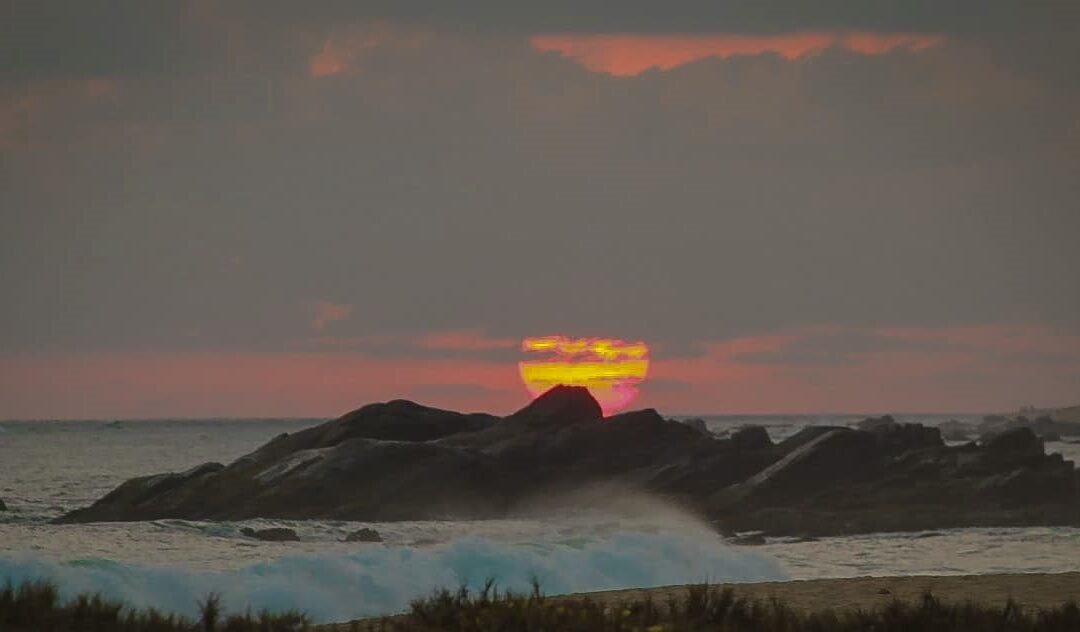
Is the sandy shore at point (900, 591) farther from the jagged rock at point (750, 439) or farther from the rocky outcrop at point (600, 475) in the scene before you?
the jagged rock at point (750, 439)

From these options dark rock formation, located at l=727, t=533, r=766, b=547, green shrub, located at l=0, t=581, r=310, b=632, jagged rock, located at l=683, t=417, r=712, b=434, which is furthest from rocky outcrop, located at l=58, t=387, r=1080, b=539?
green shrub, located at l=0, t=581, r=310, b=632

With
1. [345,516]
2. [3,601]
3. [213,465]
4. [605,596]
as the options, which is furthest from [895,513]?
[3,601]

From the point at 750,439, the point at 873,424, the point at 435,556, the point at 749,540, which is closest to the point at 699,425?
the point at 750,439

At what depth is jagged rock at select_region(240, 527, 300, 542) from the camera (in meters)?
43.3

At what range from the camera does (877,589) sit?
22.1 m

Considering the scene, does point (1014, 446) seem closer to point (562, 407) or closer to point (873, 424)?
point (562, 407)

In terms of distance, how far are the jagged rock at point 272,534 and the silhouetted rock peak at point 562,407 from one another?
Answer: 56.2 ft

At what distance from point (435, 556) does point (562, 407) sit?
30091 millimetres

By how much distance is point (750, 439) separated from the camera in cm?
5966

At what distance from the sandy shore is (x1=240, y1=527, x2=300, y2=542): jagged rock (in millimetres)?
22279

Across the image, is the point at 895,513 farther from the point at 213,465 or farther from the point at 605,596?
the point at 605,596

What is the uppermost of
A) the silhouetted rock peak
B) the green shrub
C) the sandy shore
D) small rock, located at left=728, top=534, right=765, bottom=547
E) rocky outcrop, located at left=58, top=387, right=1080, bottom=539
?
the silhouetted rock peak

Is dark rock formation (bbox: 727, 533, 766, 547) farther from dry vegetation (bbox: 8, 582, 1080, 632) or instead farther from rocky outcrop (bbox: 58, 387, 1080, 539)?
dry vegetation (bbox: 8, 582, 1080, 632)

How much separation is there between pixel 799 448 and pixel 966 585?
34.8 metres
